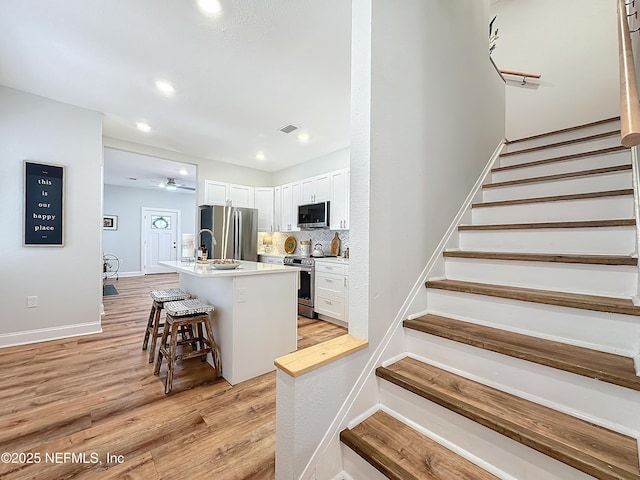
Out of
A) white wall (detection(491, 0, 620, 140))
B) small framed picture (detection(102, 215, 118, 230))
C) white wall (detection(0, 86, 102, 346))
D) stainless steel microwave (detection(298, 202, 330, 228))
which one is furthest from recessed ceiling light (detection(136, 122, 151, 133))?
small framed picture (detection(102, 215, 118, 230))

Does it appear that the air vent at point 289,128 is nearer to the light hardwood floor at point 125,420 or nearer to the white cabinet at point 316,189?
the white cabinet at point 316,189

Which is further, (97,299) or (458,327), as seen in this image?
(97,299)

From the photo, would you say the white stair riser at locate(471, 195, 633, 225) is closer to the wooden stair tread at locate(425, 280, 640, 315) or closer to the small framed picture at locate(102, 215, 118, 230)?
the wooden stair tread at locate(425, 280, 640, 315)

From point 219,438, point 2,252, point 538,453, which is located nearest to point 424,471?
point 538,453

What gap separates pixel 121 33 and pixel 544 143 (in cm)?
394

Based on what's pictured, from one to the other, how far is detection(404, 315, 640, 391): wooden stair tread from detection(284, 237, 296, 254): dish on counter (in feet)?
13.9

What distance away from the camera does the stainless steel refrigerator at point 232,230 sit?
186 inches

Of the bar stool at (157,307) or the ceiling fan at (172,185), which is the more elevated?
the ceiling fan at (172,185)

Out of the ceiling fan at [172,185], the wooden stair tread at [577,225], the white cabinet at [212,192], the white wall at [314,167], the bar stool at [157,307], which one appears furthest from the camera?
the ceiling fan at [172,185]

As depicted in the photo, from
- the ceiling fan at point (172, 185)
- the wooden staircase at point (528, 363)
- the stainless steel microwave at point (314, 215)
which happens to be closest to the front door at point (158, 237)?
the ceiling fan at point (172, 185)

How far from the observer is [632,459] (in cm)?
77

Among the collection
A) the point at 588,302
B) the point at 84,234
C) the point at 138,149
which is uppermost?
the point at 138,149

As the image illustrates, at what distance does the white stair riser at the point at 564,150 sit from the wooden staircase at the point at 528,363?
33cm

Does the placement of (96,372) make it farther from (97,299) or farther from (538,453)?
(538,453)
